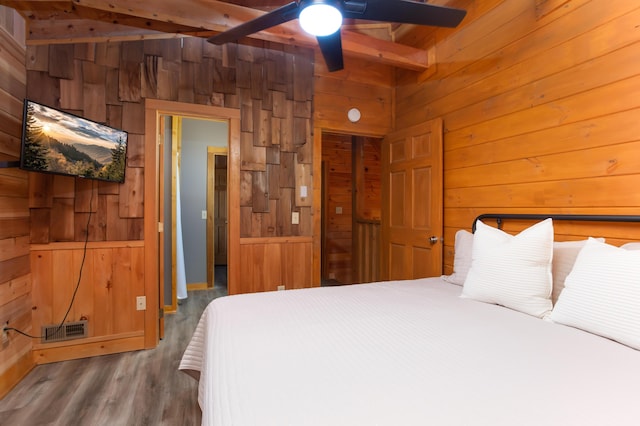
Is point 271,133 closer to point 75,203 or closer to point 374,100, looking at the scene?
point 374,100

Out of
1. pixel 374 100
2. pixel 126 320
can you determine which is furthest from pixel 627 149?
pixel 126 320

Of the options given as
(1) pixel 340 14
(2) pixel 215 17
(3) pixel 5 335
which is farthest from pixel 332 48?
(3) pixel 5 335

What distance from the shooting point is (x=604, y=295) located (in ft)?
4.04

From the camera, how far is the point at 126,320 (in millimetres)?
2617

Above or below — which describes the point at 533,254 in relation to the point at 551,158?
below

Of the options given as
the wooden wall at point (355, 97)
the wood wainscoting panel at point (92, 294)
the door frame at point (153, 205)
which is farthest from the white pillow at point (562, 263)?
the wood wainscoting panel at point (92, 294)

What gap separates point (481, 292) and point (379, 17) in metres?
1.68

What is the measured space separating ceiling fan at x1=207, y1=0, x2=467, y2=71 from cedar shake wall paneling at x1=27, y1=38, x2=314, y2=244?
44.6 inches

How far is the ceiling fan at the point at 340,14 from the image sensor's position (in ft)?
5.11

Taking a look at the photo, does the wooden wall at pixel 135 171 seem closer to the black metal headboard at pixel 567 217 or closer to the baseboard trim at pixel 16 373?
the baseboard trim at pixel 16 373

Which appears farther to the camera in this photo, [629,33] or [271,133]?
[271,133]

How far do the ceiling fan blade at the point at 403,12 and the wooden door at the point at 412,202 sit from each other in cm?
119

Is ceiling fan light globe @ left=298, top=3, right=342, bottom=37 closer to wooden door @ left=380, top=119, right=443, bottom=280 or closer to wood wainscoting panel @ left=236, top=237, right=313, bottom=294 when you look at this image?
wooden door @ left=380, top=119, right=443, bottom=280

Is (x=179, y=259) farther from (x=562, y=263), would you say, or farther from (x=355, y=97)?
(x=562, y=263)
